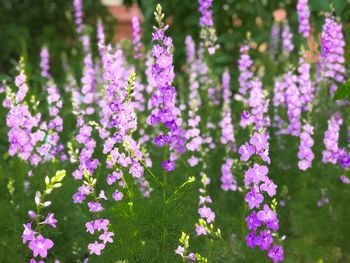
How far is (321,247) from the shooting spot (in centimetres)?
400

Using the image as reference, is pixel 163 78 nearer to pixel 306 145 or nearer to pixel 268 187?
pixel 268 187

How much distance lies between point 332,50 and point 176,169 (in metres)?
1.52

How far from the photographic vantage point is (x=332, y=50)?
4539 millimetres

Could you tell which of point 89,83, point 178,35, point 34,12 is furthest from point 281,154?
point 34,12

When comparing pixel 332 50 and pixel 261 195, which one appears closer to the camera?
pixel 261 195

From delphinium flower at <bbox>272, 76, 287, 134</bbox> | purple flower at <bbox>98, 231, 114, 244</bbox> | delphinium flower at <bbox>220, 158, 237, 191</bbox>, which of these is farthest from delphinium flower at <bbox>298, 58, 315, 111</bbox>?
purple flower at <bbox>98, 231, 114, 244</bbox>

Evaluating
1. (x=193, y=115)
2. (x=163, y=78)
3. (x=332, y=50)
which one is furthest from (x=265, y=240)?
(x=332, y=50)

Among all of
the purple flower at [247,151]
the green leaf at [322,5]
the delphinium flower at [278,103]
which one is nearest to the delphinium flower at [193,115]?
the delphinium flower at [278,103]

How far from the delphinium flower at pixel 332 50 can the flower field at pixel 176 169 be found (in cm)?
1

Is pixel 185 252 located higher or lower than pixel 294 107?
lower

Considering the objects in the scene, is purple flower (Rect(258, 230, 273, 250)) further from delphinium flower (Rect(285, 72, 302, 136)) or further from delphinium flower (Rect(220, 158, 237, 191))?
delphinium flower (Rect(285, 72, 302, 136))

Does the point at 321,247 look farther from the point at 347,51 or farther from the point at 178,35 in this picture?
the point at 178,35

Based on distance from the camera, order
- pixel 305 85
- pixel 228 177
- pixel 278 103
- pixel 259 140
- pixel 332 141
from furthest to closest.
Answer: pixel 278 103, pixel 305 85, pixel 228 177, pixel 332 141, pixel 259 140

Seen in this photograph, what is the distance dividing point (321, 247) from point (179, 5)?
14.1ft
